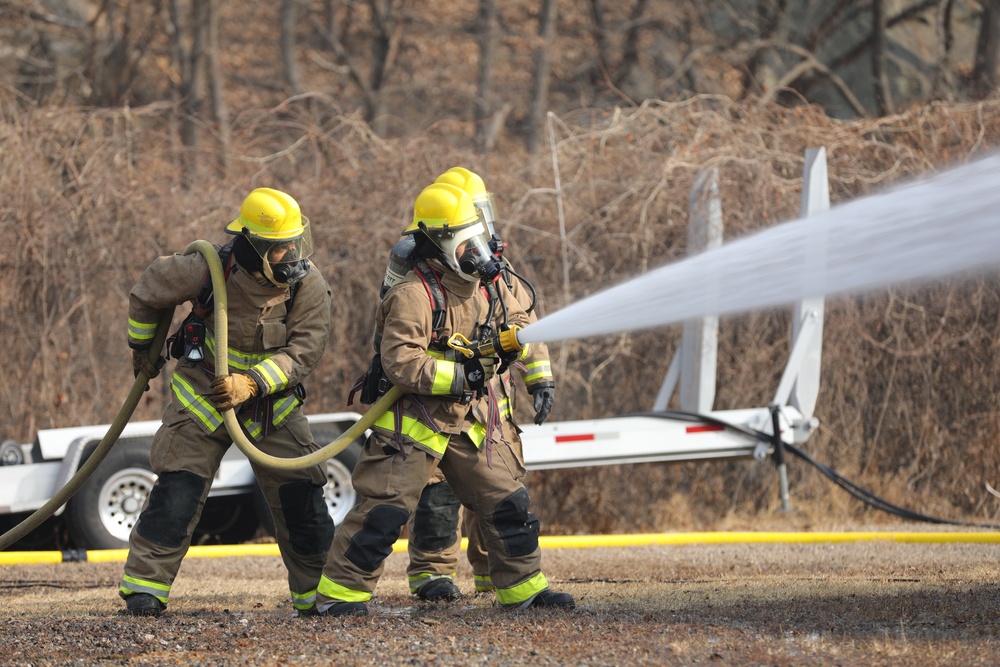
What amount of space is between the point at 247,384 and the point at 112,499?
→ 300cm

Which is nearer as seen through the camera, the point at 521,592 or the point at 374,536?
the point at 374,536

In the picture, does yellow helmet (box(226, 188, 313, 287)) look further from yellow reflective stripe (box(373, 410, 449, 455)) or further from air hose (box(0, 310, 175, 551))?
yellow reflective stripe (box(373, 410, 449, 455))

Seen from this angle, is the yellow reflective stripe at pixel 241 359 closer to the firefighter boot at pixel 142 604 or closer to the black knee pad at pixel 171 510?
the black knee pad at pixel 171 510

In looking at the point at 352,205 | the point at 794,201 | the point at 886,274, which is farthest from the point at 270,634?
the point at 794,201

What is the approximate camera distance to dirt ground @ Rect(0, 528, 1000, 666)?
13.4 feet

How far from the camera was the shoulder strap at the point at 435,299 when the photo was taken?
5.06m

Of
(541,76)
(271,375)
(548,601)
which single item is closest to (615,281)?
(548,601)

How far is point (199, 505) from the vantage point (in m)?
5.27

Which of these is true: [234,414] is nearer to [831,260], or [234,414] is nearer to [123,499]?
[831,260]

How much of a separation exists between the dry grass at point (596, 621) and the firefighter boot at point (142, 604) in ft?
0.36

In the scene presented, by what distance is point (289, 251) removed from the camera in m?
5.15

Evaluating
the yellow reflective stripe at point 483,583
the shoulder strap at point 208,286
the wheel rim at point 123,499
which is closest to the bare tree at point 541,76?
the wheel rim at point 123,499

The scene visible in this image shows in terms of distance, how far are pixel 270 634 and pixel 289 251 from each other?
1548 millimetres

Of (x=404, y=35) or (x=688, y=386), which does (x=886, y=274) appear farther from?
(x=404, y=35)
